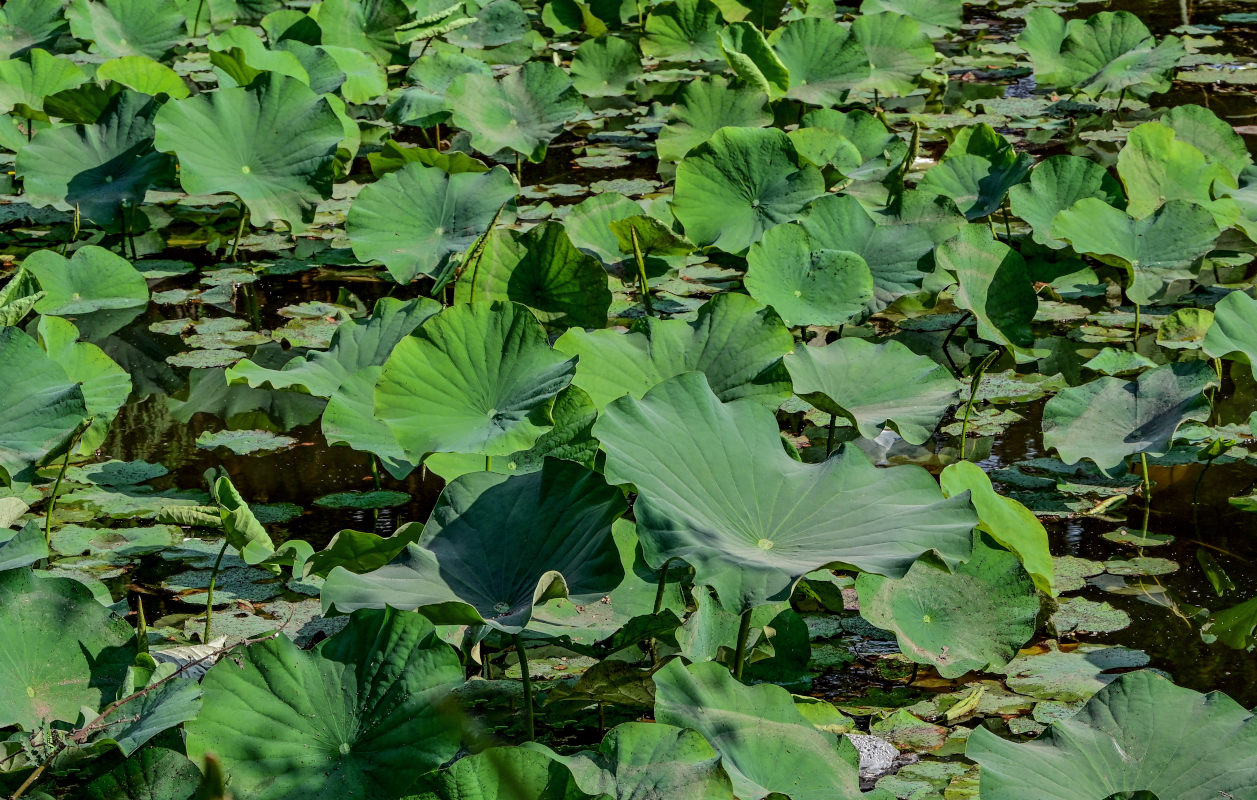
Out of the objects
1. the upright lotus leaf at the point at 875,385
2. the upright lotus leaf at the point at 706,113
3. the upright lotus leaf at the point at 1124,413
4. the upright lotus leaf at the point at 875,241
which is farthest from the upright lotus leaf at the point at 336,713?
the upright lotus leaf at the point at 706,113

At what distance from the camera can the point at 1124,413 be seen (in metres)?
2.57

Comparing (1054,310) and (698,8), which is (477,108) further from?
(1054,310)

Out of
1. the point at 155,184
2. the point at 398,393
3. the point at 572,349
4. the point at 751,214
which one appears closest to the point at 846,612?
the point at 572,349

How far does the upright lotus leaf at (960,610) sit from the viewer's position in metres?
2.04

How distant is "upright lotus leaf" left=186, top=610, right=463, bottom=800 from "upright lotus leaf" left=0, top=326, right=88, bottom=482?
85 centimetres

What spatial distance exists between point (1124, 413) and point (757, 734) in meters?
1.27

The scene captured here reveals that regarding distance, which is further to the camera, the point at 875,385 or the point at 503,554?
the point at 875,385

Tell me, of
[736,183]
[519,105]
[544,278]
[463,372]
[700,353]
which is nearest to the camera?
[463,372]

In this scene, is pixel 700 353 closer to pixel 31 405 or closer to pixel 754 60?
pixel 31 405

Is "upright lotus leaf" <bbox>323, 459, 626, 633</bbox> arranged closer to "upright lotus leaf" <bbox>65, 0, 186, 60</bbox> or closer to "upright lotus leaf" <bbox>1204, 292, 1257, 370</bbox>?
"upright lotus leaf" <bbox>1204, 292, 1257, 370</bbox>

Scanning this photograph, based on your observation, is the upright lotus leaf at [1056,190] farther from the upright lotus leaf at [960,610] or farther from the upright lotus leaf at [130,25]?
the upright lotus leaf at [130,25]

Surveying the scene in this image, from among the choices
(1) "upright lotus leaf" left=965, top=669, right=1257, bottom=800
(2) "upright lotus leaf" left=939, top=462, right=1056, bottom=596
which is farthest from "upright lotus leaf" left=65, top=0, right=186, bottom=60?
(1) "upright lotus leaf" left=965, top=669, right=1257, bottom=800

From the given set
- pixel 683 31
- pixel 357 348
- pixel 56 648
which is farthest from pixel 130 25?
pixel 56 648

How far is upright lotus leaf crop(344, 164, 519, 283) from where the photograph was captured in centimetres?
310
